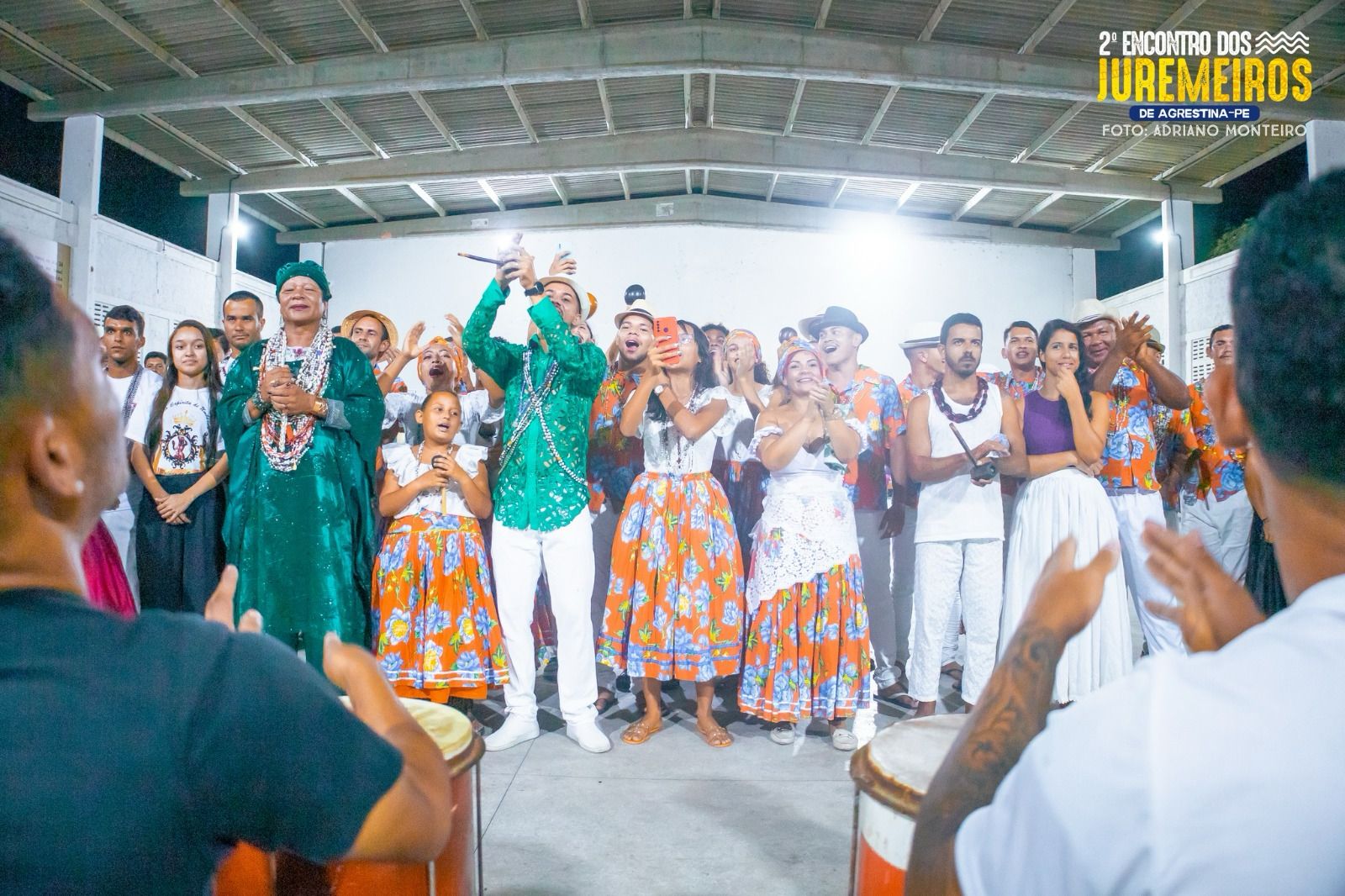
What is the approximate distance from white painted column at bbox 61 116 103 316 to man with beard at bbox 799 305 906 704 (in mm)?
8367

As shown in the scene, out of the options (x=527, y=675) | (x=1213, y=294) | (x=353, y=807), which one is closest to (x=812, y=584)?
(x=527, y=675)

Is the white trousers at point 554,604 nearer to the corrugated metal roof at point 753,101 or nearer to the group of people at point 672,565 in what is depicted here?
the group of people at point 672,565

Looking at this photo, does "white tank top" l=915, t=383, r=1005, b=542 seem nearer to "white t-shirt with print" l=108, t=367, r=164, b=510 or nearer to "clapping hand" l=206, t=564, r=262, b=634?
"clapping hand" l=206, t=564, r=262, b=634

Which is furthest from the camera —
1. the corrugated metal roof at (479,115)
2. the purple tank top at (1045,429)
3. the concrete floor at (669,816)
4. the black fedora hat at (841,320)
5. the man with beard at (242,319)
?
the corrugated metal roof at (479,115)

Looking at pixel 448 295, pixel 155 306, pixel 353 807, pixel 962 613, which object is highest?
pixel 448 295

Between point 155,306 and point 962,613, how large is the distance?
9966 millimetres

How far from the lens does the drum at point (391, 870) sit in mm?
1328

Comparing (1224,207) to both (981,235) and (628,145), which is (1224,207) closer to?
(981,235)

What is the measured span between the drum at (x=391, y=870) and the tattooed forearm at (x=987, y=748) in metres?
0.85

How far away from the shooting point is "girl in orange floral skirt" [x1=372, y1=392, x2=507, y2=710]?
10.8ft

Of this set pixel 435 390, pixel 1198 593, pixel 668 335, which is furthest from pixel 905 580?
pixel 1198 593

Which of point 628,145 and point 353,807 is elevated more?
point 628,145

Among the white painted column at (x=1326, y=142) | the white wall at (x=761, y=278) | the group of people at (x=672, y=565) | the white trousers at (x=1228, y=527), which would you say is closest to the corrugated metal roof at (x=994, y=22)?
the white painted column at (x=1326, y=142)

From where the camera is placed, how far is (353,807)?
653 millimetres
